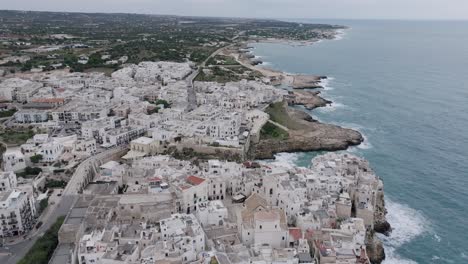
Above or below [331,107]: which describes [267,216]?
above

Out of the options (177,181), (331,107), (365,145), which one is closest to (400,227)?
(177,181)

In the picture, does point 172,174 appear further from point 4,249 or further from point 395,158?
point 395,158

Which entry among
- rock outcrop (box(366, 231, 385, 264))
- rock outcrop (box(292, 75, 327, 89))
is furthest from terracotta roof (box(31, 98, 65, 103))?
rock outcrop (box(366, 231, 385, 264))

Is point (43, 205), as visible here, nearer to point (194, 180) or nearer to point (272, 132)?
point (194, 180)

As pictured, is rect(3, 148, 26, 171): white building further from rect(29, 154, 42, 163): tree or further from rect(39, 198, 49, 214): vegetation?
rect(39, 198, 49, 214): vegetation

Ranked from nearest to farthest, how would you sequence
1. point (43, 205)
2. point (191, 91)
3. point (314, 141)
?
point (43, 205), point (314, 141), point (191, 91)

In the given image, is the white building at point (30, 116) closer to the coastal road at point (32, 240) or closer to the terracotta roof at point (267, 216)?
the coastal road at point (32, 240)

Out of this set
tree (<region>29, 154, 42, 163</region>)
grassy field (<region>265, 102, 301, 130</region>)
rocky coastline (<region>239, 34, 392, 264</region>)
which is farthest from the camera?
grassy field (<region>265, 102, 301, 130</region>)
